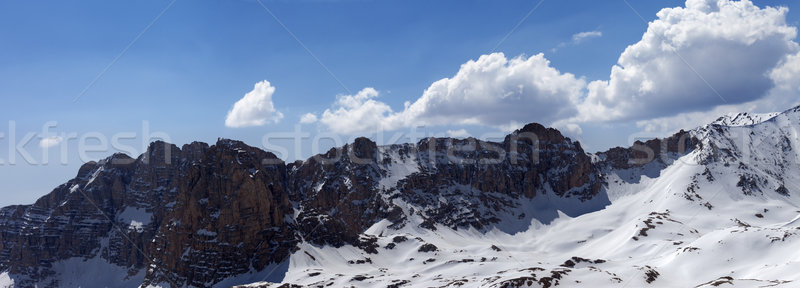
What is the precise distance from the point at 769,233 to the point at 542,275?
80.9 m

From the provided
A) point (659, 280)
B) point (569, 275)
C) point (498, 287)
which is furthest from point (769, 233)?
point (498, 287)

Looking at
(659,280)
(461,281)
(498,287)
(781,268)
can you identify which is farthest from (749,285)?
(461,281)

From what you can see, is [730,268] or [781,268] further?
[730,268]

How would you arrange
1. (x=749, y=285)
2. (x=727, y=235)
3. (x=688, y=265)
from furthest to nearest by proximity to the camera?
(x=727, y=235) → (x=688, y=265) → (x=749, y=285)

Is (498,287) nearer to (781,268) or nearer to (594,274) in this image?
(594,274)

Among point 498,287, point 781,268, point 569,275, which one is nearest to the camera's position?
point 781,268

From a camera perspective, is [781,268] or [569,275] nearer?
[781,268]

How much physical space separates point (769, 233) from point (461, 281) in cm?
9972

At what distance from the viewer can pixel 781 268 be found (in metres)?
123

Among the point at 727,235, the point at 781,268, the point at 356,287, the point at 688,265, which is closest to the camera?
the point at 781,268

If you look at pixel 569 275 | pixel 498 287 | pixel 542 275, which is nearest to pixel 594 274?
pixel 569 275

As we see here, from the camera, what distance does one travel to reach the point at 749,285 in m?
115

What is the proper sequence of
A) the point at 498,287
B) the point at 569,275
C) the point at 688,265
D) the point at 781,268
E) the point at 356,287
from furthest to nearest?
the point at 356,287 < the point at 688,265 < the point at 569,275 < the point at 498,287 < the point at 781,268

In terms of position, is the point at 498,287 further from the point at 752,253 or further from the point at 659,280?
the point at 752,253
